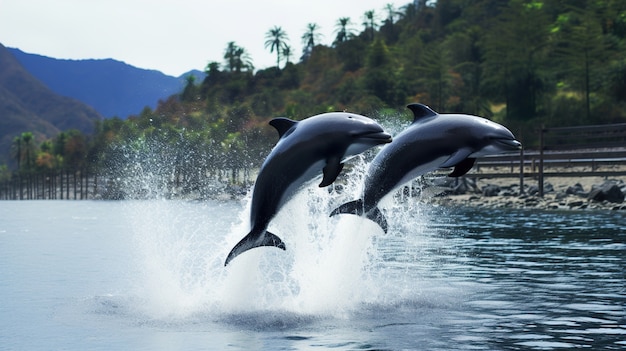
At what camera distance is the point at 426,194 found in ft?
219

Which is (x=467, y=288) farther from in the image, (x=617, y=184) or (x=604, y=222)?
(x=617, y=184)

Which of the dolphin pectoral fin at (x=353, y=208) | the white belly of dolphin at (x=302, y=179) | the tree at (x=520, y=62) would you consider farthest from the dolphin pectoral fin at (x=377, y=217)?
the tree at (x=520, y=62)

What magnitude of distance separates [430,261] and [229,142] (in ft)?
343

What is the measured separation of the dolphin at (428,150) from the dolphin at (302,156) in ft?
3.40

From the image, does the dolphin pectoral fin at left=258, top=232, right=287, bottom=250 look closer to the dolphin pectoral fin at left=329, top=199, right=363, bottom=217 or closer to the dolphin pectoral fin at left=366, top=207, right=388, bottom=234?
the dolphin pectoral fin at left=329, top=199, right=363, bottom=217

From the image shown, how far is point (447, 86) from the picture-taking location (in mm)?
116062

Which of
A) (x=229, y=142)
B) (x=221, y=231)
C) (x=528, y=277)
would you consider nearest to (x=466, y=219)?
(x=221, y=231)

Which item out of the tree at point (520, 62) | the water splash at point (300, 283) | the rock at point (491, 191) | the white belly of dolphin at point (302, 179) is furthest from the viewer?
the tree at point (520, 62)

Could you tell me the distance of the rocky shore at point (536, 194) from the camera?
4462cm

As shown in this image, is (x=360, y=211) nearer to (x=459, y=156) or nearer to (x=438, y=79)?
(x=459, y=156)

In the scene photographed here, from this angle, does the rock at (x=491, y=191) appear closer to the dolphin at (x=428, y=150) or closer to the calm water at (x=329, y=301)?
the calm water at (x=329, y=301)

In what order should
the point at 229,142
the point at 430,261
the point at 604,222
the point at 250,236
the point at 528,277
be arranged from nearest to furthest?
the point at 250,236, the point at 528,277, the point at 430,261, the point at 604,222, the point at 229,142

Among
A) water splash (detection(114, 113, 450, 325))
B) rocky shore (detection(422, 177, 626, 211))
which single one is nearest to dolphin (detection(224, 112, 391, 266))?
water splash (detection(114, 113, 450, 325))

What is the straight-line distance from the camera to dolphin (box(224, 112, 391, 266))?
10.9 metres
